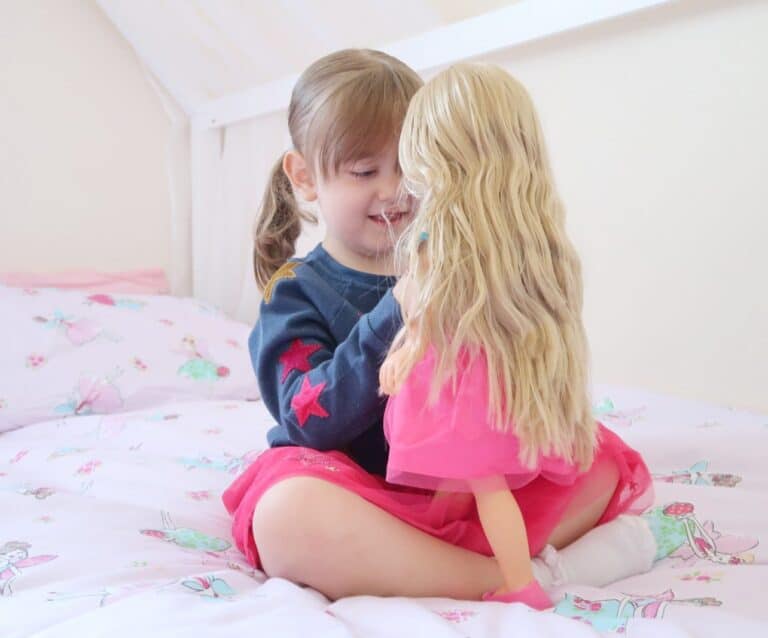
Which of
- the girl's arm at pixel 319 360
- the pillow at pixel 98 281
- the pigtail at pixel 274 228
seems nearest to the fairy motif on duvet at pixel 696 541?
the girl's arm at pixel 319 360

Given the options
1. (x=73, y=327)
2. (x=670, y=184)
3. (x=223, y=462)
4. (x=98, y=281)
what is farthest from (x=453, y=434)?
(x=98, y=281)

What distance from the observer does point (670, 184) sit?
148 cm

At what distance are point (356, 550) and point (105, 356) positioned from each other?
1.18 metres

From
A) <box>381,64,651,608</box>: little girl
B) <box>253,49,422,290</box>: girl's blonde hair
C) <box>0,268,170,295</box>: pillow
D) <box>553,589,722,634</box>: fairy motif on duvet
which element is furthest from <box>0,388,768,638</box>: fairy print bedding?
<box>0,268,170,295</box>: pillow

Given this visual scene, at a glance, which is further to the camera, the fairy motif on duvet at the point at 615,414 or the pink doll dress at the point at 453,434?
the fairy motif on duvet at the point at 615,414

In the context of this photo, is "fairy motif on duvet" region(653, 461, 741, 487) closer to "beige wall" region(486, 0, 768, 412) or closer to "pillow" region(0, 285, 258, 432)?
"beige wall" region(486, 0, 768, 412)

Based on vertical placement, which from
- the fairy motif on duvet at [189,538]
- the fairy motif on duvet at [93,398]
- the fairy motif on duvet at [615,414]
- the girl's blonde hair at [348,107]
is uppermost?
the girl's blonde hair at [348,107]

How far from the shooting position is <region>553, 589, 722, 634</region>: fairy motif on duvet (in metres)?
0.74

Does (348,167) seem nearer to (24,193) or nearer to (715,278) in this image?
(715,278)

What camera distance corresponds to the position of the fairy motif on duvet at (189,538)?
0.99 meters

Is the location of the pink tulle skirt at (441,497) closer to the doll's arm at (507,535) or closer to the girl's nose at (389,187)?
the doll's arm at (507,535)

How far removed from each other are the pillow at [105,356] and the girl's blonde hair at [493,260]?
3.67 ft

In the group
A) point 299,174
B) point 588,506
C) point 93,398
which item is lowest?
point 93,398

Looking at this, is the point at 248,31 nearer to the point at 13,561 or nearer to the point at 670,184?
the point at 670,184
